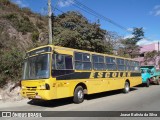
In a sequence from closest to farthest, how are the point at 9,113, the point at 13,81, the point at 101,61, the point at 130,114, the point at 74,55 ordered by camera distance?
the point at 130,114
the point at 9,113
the point at 74,55
the point at 101,61
the point at 13,81

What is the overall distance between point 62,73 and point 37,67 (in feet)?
4.05

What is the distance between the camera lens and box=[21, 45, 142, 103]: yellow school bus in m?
10.8

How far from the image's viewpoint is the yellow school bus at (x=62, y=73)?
1080 cm

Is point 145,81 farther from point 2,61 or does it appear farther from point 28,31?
point 28,31

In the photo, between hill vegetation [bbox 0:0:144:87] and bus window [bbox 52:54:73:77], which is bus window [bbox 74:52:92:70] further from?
hill vegetation [bbox 0:0:144:87]

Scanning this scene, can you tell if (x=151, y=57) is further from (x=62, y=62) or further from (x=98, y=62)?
(x=62, y=62)

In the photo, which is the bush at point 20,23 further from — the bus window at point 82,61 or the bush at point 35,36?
the bus window at point 82,61

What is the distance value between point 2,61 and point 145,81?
12821mm

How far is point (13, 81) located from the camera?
52.6ft

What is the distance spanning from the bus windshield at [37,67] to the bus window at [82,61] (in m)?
1.95

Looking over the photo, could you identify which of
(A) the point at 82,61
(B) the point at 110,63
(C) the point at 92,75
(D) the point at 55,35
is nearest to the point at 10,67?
(A) the point at 82,61

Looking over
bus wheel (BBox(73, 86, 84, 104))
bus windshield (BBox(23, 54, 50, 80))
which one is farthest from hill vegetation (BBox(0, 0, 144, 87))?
bus wheel (BBox(73, 86, 84, 104))

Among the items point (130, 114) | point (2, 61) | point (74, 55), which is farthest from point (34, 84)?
point (2, 61)

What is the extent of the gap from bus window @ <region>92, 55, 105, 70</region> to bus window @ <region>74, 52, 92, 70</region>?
54cm
